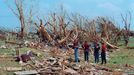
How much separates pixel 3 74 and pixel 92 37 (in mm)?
24207

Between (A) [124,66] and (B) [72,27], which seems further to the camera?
(B) [72,27]

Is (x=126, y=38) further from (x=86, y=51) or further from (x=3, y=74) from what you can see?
(x=3, y=74)

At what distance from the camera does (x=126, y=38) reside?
4481 centimetres

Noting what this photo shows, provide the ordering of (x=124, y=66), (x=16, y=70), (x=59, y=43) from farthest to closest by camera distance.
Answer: (x=59, y=43)
(x=124, y=66)
(x=16, y=70)

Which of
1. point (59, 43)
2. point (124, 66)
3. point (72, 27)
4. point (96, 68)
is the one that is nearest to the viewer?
point (96, 68)

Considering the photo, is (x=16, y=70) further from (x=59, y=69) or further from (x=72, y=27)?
(x=72, y=27)

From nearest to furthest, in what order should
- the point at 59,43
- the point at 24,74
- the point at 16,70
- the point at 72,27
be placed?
the point at 24,74
the point at 16,70
the point at 59,43
the point at 72,27

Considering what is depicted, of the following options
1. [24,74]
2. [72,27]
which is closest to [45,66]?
[24,74]

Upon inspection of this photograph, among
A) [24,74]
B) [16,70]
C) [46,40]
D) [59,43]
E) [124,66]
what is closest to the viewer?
[24,74]

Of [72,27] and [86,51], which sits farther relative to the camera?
[72,27]

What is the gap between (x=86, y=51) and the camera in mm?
22984

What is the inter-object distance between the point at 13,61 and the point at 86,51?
466cm

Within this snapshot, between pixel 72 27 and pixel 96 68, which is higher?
pixel 72 27

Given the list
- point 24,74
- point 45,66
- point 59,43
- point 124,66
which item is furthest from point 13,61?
point 59,43
